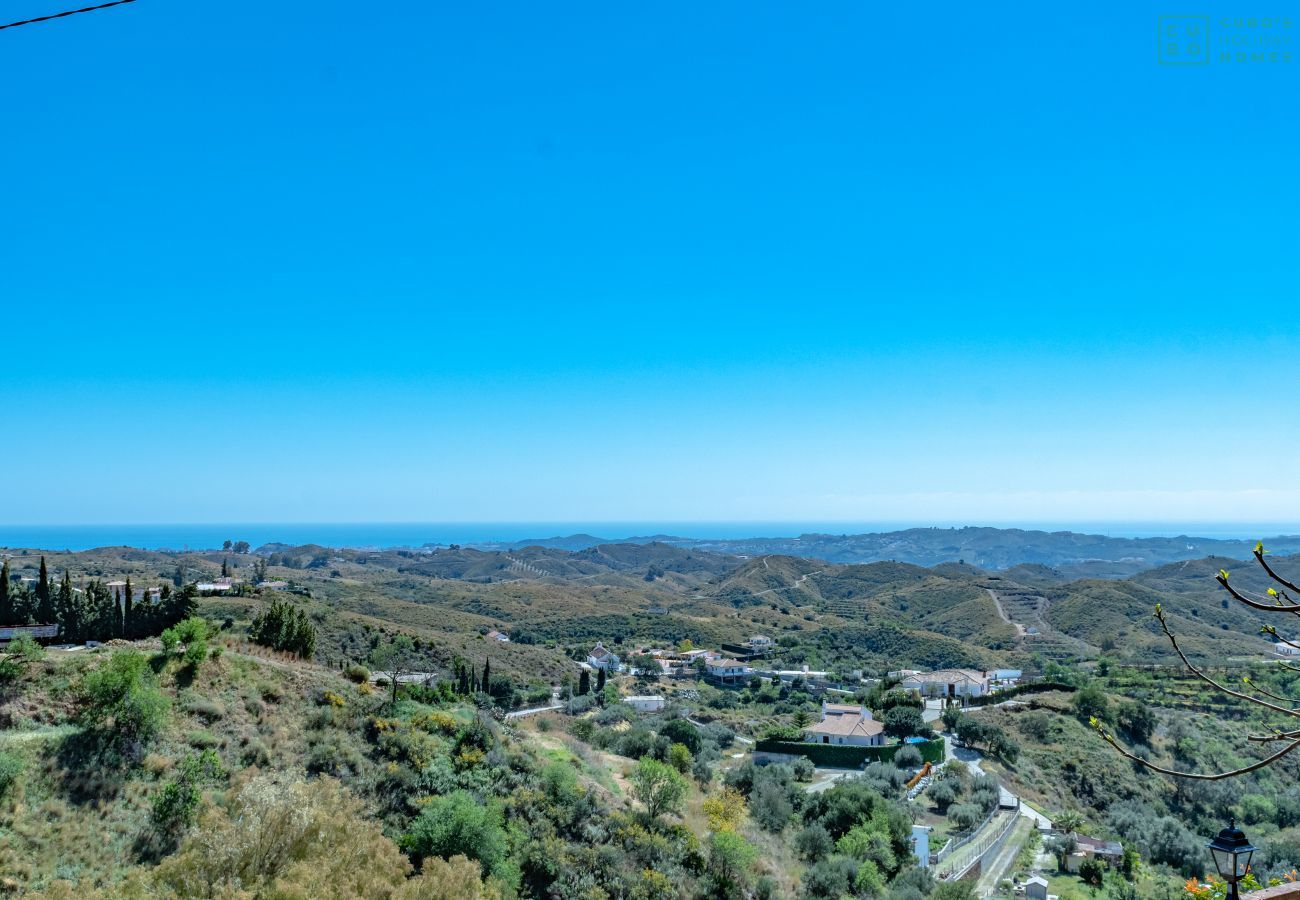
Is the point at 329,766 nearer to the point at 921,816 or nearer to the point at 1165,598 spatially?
the point at 921,816

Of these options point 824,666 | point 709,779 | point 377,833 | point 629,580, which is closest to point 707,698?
point 824,666

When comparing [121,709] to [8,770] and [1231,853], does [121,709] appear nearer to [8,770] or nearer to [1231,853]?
[8,770]

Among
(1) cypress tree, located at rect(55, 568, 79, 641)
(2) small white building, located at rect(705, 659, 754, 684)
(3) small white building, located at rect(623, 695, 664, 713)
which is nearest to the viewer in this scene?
(1) cypress tree, located at rect(55, 568, 79, 641)

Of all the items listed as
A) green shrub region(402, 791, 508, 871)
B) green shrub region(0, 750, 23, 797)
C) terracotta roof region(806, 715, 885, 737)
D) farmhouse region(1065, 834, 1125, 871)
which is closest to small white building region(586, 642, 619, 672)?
terracotta roof region(806, 715, 885, 737)

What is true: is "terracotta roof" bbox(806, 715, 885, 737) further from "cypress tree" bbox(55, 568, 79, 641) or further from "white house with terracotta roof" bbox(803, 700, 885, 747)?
"cypress tree" bbox(55, 568, 79, 641)

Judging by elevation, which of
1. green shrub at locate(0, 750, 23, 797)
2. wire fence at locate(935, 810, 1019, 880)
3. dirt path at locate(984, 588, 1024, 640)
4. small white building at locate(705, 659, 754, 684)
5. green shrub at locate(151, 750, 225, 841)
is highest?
green shrub at locate(0, 750, 23, 797)

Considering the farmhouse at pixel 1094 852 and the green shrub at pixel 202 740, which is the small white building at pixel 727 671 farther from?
the green shrub at pixel 202 740

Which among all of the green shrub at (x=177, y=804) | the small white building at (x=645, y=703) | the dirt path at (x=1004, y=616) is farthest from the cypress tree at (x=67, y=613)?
the dirt path at (x=1004, y=616)
